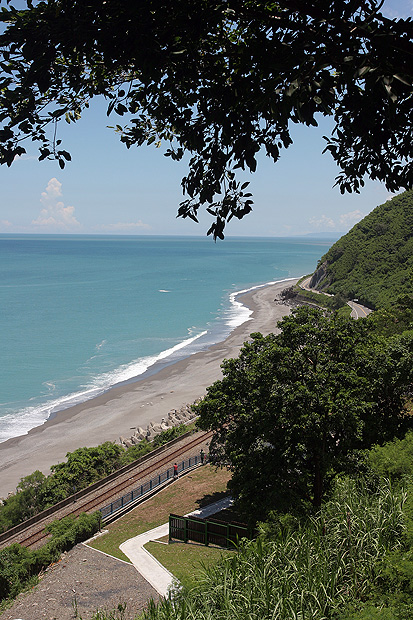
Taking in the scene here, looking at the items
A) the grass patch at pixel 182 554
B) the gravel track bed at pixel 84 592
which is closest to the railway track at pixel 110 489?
the gravel track bed at pixel 84 592

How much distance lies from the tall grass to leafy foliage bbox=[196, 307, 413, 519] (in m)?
5.21

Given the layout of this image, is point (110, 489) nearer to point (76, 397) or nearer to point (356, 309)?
point (76, 397)

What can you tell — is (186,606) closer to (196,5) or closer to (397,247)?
(196,5)

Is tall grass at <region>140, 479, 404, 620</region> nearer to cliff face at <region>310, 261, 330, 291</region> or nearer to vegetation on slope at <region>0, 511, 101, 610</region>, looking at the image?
vegetation on slope at <region>0, 511, 101, 610</region>

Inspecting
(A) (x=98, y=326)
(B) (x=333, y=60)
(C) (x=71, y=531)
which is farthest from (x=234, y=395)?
(A) (x=98, y=326)

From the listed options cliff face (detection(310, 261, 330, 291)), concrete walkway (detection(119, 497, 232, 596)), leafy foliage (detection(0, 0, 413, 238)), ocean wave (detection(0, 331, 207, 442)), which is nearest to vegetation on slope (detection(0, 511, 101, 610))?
concrete walkway (detection(119, 497, 232, 596))

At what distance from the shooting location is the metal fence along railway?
2186 centimetres

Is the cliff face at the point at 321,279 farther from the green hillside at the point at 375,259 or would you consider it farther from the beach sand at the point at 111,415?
the beach sand at the point at 111,415

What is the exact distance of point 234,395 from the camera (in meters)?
17.6

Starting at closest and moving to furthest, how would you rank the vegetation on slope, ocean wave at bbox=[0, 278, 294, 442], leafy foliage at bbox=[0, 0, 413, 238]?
1. leafy foliage at bbox=[0, 0, 413, 238]
2. the vegetation on slope
3. ocean wave at bbox=[0, 278, 294, 442]

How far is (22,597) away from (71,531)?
157 inches

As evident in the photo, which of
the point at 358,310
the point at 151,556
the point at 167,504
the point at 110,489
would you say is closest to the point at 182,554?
the point at 151,556

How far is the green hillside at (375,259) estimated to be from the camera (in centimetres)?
8075

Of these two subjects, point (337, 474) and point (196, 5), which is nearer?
point (196, 5)
